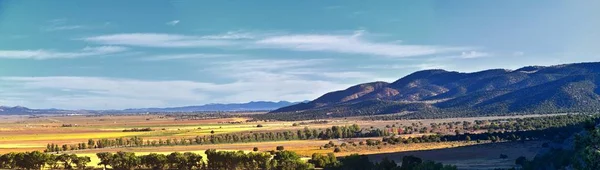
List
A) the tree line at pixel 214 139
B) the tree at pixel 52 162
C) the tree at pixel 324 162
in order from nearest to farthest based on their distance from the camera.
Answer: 1. the tree at pixel 324 162
2. the tree at pixel 52 162
3. the tree line at pixel 214 139

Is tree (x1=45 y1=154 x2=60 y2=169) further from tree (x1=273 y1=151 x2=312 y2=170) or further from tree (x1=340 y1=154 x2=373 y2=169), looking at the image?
tree (x1=340 y1=154 x2=373 y2=169)

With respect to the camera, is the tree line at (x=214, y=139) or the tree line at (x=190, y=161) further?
the tree line at (x=214, y=139)

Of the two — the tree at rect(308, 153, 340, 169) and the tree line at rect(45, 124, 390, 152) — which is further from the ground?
the tree line at rect(45, 124, 390, 152)

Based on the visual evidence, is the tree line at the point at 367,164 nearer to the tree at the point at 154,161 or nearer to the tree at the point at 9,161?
the tree at the point at 154,161

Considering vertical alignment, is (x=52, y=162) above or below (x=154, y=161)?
→ above

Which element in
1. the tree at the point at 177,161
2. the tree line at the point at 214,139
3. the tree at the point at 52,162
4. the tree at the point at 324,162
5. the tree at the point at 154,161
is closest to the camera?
the tree at the point at 324,162

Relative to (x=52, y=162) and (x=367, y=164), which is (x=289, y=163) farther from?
(x=52, y=162)

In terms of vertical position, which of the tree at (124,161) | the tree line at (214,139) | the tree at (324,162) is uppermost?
the tree line at (214,139)

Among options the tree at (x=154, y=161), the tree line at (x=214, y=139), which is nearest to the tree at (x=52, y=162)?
the tree at (x=154, y=161)

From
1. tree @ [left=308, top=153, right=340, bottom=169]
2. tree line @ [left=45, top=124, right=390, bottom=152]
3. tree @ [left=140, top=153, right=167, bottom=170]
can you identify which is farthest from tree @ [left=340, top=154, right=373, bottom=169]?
tree line @ [left=45, top=124, right=390, bottom=152]

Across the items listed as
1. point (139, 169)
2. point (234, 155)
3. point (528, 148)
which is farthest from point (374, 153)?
point (139, 169)

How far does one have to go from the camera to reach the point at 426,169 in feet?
148

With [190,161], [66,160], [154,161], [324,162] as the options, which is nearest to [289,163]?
[324,162]

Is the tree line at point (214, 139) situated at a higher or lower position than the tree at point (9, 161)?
higher
